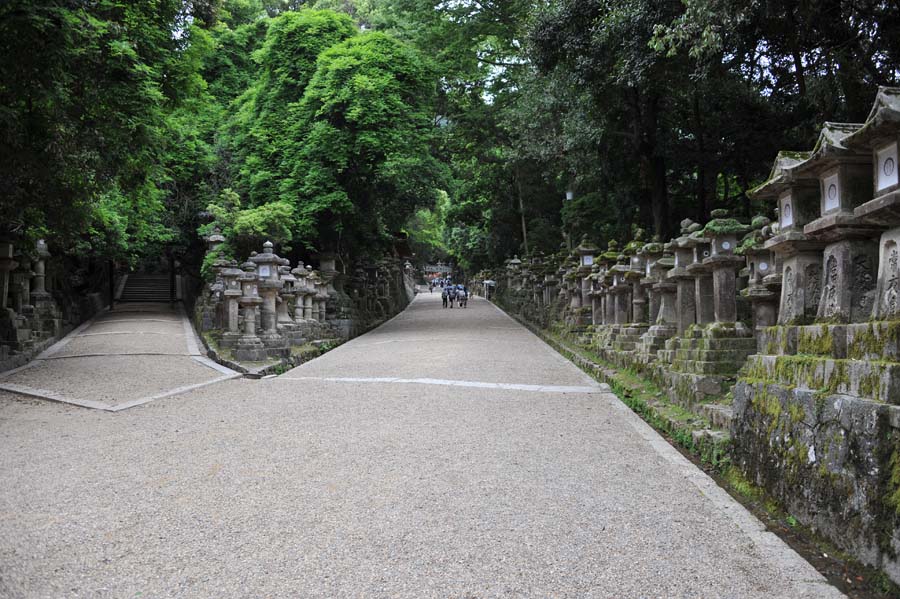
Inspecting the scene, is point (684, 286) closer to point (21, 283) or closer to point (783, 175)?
point (783, 175)

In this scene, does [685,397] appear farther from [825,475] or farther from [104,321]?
[104,321]

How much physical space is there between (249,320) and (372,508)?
9.45 meters

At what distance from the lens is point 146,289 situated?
3038 centimetres

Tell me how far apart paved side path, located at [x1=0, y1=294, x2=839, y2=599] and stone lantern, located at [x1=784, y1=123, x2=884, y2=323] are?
4.62 ft

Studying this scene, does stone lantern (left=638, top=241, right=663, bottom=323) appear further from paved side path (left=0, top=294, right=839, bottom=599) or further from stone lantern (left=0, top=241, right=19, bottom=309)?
stone lantern (left=0, top=241, right=19, bottom=309)

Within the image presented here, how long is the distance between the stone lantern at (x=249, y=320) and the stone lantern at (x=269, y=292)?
7.1 inches

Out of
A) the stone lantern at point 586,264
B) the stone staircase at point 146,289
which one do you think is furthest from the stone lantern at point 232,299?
the stone staircase at point 146,289

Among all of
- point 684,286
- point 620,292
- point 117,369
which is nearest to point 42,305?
point 117,369

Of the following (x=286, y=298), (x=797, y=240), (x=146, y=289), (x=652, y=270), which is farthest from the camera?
(x=146, y=289)

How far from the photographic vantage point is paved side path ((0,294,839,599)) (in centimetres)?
308

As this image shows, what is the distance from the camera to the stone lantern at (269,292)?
43.0 feet

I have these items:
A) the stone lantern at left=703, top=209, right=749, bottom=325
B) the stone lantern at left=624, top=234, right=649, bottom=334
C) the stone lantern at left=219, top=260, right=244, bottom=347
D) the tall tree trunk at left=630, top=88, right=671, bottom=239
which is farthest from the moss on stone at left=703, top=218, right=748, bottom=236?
the stone lantern at left=219, top=260, right=244, bottom=347

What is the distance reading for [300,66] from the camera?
20000mm

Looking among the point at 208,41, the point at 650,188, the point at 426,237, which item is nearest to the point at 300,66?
the point at 208,41
